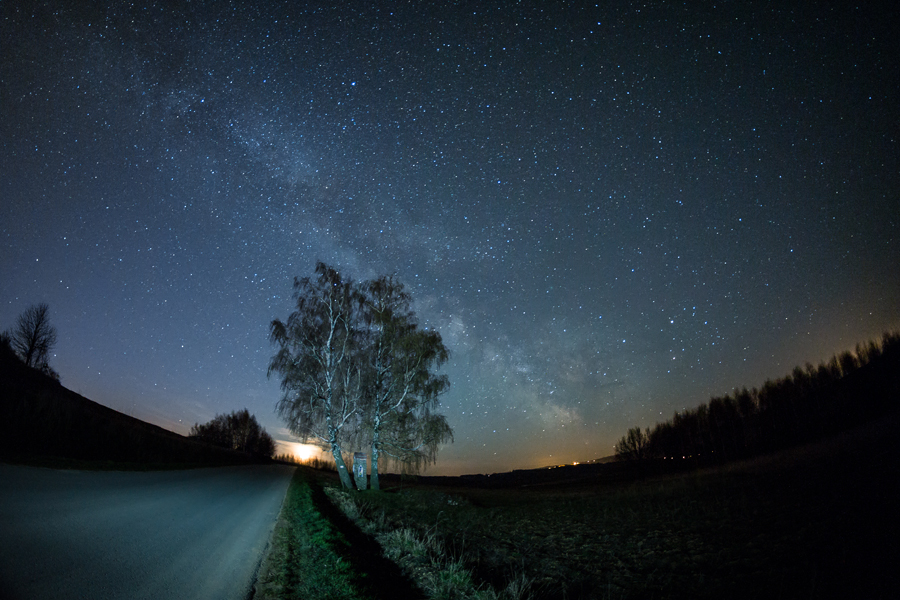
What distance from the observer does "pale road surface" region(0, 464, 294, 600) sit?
4031mm

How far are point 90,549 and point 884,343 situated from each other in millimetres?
158656

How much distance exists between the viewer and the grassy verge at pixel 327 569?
460 centimetres

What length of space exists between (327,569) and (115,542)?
313cm

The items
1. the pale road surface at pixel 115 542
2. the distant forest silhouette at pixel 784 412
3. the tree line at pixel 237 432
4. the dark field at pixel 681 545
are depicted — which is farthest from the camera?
the tree line at pixel 237 432

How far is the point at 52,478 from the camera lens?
30.6 ft

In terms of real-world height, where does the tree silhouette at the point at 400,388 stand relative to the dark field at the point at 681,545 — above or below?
above

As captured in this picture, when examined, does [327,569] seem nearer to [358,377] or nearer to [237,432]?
[358,377]

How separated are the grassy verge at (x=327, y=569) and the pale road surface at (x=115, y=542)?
12.3 inches

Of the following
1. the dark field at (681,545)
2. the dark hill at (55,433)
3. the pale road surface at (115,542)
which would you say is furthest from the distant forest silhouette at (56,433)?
the dark field at (681,545)

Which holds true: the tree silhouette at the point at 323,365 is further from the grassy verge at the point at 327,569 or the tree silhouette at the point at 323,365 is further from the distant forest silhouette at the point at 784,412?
the distant forest silhouette at the point at 784,412

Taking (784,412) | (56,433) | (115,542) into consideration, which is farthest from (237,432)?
(784,412)

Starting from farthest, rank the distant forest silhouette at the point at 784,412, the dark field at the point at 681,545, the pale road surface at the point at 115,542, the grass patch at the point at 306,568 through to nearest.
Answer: the distant forest silhouette at the point at 784,412 < the dark field at the point at 681,545 < the grass patch at the point at 306,568 < the pale road surface at the point at 115,542

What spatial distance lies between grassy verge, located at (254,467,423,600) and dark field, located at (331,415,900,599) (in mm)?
553

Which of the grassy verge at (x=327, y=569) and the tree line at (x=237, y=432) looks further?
the tree line at (x=237, y=432)
